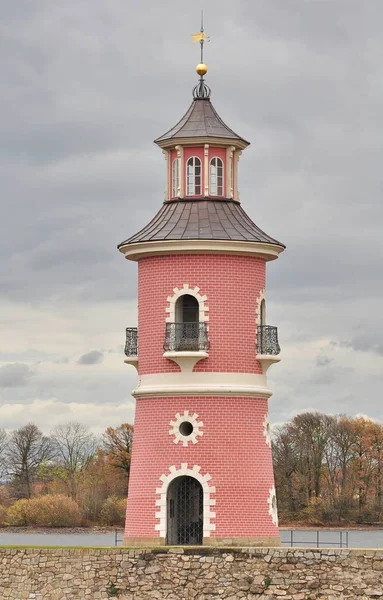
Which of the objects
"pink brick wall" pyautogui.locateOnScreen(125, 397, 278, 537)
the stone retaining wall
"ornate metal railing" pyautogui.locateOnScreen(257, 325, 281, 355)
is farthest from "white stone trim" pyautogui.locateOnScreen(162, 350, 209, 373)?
the stone retaining wall

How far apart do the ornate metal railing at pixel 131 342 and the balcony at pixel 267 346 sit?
2.95 meters

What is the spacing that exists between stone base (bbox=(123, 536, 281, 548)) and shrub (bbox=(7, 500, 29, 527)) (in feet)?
85.6

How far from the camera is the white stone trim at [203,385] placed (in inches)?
1731

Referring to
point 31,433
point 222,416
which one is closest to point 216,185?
point 222,416

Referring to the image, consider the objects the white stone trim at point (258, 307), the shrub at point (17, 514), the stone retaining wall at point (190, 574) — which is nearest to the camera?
the stone retaining wall at point (190, 574)

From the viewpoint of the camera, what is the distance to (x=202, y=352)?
1732 inches

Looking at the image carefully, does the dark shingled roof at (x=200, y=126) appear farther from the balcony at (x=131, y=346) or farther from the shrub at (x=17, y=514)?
the shrub at (x=17, y=514)

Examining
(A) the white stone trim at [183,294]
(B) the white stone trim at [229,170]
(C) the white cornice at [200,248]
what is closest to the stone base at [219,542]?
(A) the white stone trim at [183,294]

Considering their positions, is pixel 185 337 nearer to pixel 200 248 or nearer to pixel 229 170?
pixel 200 248

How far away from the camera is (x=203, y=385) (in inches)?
1732

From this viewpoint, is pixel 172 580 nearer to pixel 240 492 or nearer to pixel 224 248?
pixel 240 492

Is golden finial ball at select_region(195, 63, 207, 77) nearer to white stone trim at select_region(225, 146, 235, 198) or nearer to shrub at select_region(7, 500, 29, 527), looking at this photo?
white stone trim at select_region(225, 146, 235, 198)

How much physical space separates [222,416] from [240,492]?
1773mm

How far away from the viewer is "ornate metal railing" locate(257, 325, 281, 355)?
4475 cm
